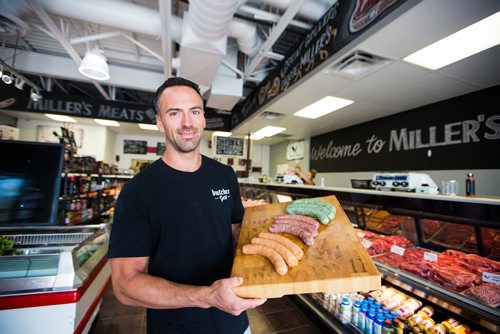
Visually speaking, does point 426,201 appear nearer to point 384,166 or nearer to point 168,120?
point 168,120

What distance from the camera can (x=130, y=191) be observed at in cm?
132

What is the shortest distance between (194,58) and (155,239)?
13.0 ft

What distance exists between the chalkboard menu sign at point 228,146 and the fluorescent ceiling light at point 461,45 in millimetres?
4588

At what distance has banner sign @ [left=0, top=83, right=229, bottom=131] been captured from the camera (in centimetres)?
719

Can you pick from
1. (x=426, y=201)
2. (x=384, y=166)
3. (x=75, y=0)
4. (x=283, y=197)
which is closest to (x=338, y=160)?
(x=384, y=166)

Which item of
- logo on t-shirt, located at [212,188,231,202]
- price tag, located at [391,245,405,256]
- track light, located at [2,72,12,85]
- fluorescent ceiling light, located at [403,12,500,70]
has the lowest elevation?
price tag, located at [391,245,405,256]

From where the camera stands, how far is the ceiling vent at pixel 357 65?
354cm

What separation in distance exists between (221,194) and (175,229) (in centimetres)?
37

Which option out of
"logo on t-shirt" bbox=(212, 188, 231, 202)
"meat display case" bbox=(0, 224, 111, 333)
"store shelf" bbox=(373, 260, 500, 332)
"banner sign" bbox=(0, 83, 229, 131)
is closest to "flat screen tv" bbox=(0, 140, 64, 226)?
"meat display case" bbox=(0, 224, 111, 333)

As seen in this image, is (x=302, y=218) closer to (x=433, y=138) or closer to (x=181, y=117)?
(x=181, y=117)

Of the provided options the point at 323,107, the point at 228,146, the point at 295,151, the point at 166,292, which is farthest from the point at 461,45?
the point at 295,151

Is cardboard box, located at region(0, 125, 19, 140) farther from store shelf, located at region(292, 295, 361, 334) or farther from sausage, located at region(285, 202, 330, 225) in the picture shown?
store shelf, located at region(292, 295, 361, 334)

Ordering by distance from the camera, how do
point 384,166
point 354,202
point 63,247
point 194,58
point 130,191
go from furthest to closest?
point 384,166 → point 194,58 → point 354,202 → point 63,247 → point 130,191

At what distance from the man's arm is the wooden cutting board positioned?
0.13ft
